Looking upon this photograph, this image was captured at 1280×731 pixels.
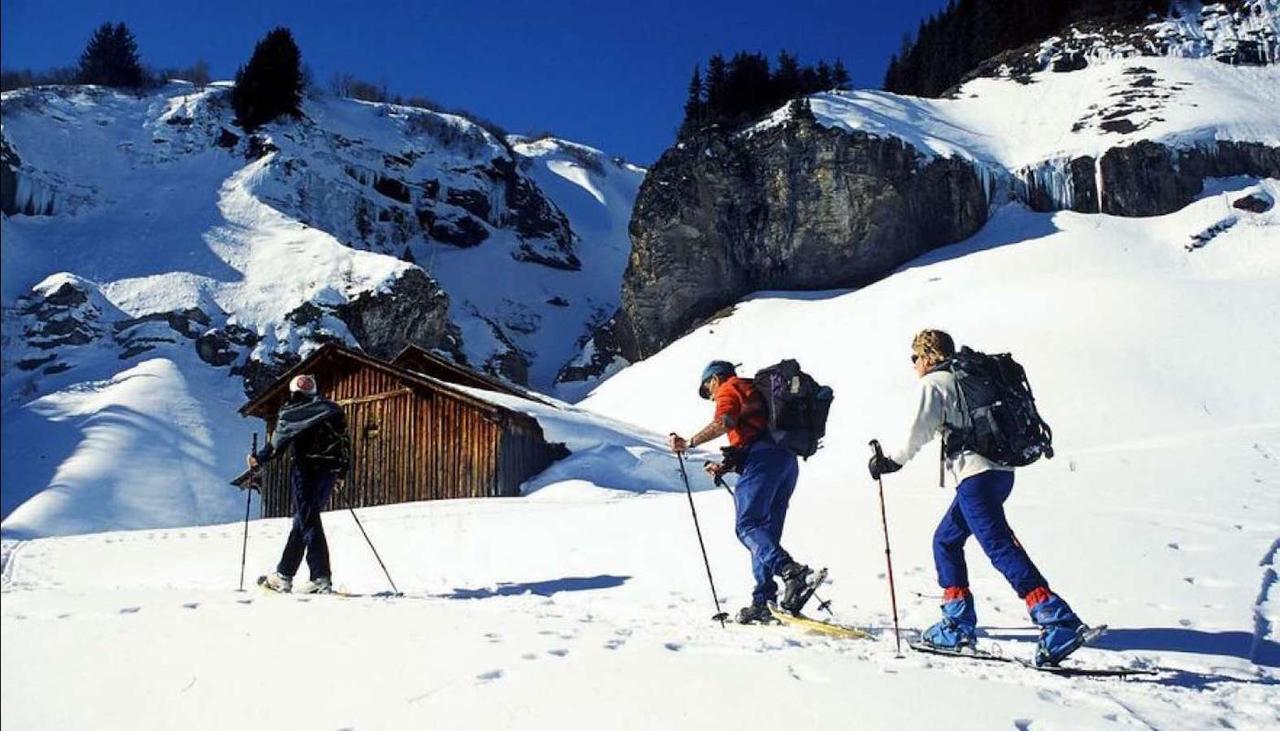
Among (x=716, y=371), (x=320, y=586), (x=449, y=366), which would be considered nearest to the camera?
(x=716, y=371)

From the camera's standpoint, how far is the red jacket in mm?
5168

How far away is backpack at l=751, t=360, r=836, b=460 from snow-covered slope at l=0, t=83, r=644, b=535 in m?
7.07

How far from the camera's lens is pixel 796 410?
518cm

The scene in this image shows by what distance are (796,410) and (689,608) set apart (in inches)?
62.0

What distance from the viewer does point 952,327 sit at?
30375 mm

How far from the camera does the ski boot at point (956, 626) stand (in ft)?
14.0

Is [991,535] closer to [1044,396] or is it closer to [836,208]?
[1044,396]

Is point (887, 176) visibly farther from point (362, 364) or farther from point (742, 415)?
point (742, 415)

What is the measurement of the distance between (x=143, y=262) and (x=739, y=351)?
2874cm

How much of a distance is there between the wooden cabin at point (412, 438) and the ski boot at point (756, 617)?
565 inches

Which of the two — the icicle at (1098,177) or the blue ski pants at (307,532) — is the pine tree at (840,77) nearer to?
the icicle at (1098,177)

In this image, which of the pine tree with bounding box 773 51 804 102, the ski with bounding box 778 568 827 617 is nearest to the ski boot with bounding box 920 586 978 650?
the ski with bounding box 778 568 827 617

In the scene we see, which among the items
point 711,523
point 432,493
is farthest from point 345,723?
point 432,493

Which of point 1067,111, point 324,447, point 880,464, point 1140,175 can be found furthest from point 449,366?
point 1067,111
